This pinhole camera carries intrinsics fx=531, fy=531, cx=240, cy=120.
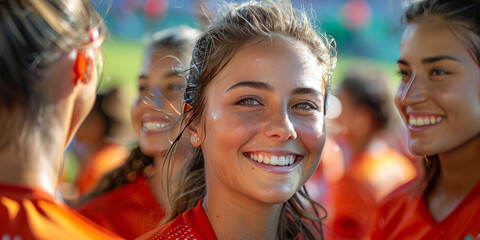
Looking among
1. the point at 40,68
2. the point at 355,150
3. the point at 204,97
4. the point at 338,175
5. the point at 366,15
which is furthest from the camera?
the point at 366,15

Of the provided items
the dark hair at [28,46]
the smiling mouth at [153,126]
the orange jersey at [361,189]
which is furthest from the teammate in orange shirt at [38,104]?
the orange jersey at [361,189]

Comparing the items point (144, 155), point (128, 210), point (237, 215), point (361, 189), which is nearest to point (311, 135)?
point (237, 215)

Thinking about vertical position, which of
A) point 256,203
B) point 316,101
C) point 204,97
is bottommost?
point 256,203

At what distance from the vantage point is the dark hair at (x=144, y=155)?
128 inches

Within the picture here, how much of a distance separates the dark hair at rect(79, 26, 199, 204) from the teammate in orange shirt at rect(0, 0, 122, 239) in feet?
4.90

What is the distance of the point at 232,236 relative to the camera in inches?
81.5

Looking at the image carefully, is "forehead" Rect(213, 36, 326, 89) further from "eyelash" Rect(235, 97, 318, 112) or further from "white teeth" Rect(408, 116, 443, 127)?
"white teeth" Rect(408, 116, 443, 127)

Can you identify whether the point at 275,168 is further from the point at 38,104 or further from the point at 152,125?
the point at 152,125

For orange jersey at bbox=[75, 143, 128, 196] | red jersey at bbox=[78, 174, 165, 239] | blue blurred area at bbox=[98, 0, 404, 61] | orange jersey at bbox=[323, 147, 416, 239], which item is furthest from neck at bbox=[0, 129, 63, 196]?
blue blurred area at bbox=[98, 0, 404, 61]

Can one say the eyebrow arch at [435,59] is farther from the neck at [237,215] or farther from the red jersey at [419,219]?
the neck at [237,215]

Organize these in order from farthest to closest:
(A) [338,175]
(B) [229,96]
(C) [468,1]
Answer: (A) [338,175] < (C) [468,1] < (B) [229,96]

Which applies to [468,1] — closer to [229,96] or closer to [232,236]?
[229,96]

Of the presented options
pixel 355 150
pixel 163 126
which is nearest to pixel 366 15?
pixel 355 150

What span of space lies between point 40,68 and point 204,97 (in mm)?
683
